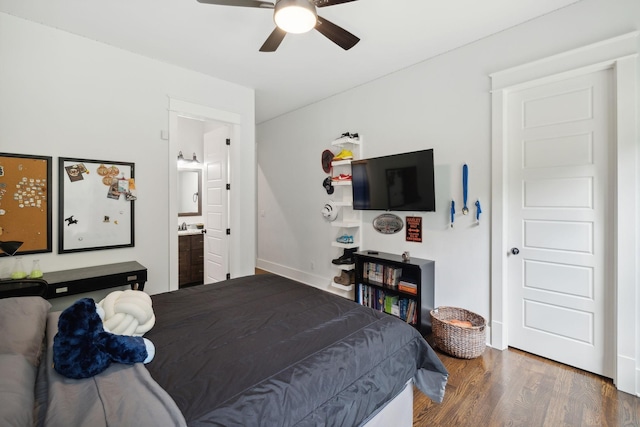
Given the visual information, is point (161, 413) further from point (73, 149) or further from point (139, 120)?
point (139, 120)

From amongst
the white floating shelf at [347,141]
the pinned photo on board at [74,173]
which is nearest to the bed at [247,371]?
the pinned photo on board at [74,173]

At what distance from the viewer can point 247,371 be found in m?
1.17

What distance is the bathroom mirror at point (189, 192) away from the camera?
4844 millimetres

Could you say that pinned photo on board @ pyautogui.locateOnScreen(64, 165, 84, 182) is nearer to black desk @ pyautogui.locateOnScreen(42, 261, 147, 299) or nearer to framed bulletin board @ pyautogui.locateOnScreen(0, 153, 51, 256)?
framed bulletin board @ pyautogui.locateOnScreen(0, 153, 51, 256)

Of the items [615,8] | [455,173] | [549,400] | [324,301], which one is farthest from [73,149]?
[615,8]

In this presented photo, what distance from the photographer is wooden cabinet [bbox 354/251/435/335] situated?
2904 mm

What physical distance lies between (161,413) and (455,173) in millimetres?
2946

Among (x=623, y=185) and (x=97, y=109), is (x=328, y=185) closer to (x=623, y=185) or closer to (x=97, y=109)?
(x=97, y=109)

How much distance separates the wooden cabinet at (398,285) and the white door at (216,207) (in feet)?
5.80

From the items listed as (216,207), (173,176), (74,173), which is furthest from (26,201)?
(216,207)

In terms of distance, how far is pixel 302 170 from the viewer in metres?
4.66

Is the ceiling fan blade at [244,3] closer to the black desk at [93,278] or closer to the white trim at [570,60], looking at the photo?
the white trim at [570,60]

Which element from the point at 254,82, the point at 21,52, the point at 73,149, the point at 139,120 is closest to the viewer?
the point at 21,52

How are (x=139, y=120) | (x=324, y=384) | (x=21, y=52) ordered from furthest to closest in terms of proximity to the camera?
1. (x=139, y=120)
2. (x=21, y=52)
3. (x=324, y=384)
